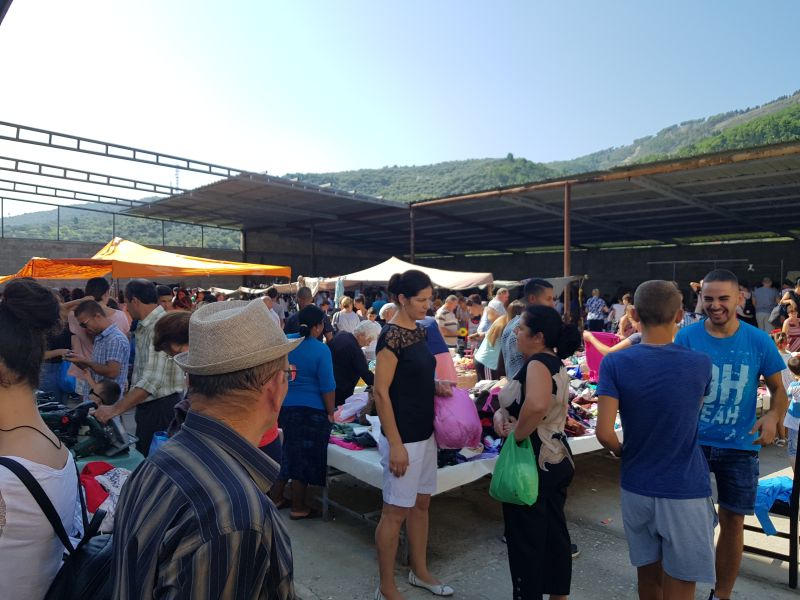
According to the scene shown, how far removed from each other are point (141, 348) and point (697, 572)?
3.24 m

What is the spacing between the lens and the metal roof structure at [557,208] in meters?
11.9

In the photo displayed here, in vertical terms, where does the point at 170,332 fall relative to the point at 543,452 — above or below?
above

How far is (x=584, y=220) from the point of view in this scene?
17516 millimetres

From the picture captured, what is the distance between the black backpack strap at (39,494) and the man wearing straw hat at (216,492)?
539 mm

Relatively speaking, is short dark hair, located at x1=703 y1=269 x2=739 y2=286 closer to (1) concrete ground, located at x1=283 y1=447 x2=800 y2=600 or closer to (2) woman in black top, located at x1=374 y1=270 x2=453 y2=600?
(2) woman in black top, located at x1=374 y1=270 x2=453 y2=600

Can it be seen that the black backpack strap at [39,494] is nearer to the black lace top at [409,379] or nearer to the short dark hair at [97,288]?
the black lace top at [409,379]

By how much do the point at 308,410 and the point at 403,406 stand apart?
1.42 meters

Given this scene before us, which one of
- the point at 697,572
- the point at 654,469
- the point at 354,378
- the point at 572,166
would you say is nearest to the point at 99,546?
the point at 654,469

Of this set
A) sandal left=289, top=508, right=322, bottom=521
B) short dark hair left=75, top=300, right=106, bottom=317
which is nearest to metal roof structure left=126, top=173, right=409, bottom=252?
short dark hair left=75, top=300, right=106, bottom=317

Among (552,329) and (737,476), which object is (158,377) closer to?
(552,329)

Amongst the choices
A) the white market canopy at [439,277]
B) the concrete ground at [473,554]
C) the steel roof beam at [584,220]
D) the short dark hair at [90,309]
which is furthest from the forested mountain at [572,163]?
the short dark hair at [90,309]

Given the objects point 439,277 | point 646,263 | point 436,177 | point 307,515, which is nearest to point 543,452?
point 307,515

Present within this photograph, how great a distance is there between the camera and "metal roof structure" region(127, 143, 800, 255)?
39.1 ft

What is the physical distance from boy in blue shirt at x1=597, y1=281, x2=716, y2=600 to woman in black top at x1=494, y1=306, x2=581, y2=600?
266 mm
